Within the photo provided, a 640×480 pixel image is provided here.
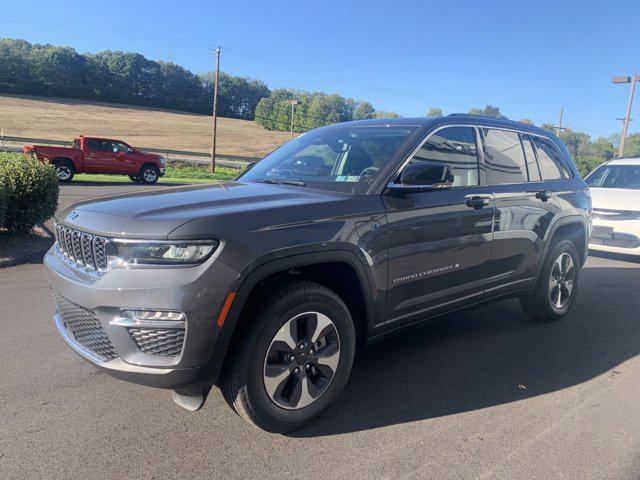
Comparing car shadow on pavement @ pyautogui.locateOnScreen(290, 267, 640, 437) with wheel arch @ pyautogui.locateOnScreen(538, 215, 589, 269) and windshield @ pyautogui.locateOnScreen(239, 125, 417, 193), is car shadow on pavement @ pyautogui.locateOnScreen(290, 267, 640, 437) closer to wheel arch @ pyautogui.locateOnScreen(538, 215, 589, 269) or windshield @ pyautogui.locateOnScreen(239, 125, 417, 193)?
wheel arch @ pyautogui.locateOnScreen(538, 215, 589, 269)

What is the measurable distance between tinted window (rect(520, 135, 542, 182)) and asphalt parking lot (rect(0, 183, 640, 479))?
1519 millimetres

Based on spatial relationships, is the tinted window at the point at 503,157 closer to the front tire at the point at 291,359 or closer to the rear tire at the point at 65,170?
the front tire at the point at 291,359

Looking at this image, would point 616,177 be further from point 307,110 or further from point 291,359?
point 307,110

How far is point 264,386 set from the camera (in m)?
2.65

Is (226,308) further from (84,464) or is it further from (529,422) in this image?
(529,422)

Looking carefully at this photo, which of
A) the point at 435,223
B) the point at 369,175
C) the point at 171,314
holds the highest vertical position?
the point at 369,175

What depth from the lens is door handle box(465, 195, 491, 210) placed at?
3639mm

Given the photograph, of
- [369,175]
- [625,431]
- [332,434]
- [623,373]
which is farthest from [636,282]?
[332,434]

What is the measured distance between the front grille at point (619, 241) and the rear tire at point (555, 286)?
3.42m

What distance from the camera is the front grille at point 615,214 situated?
7742 millimetres

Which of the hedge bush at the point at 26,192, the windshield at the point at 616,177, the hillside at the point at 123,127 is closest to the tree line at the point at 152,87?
the hillside at the point at 123,127

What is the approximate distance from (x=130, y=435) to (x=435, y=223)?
2326 mm

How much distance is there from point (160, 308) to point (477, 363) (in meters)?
2.63

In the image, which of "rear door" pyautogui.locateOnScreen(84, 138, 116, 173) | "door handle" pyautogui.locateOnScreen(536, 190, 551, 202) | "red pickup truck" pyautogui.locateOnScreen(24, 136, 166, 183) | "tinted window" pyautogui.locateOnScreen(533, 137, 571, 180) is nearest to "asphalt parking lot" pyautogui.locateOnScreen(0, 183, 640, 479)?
"door handle" pyautogui.locateOnScreen(536, 190, 551, 202)
